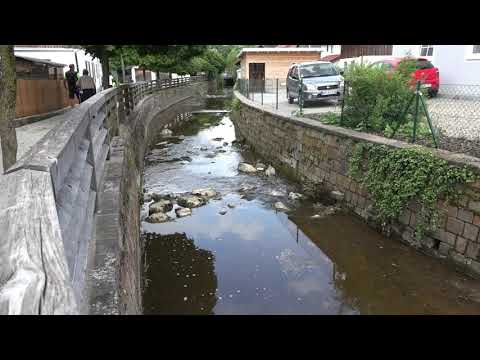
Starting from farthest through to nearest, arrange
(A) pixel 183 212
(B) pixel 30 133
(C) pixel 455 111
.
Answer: (B) pixel 30 133
(C) pixel 455 111
(A) pixel 183 212

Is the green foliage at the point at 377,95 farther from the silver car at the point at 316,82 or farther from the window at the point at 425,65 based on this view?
the window at the point at 425,65

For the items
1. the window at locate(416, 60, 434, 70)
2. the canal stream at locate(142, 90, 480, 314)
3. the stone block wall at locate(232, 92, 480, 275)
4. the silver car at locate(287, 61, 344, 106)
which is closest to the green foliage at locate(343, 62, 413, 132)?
the stone block wall at locate(232, 92, 480, 275)

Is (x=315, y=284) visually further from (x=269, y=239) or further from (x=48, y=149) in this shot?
(x=48, y=149)

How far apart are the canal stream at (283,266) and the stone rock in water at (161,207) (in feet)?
1.79

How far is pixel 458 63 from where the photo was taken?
13227 millimetres

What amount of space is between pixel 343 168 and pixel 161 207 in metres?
4.10

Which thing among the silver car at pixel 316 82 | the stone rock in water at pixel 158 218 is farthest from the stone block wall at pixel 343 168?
the stone rock in water at pixel 158 218

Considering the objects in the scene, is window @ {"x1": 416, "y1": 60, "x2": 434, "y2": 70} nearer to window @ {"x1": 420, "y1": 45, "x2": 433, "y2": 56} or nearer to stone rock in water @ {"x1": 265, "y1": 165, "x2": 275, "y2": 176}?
window @ {"x1": 420, "y1": 45, "x2": 433, "y2": 56}

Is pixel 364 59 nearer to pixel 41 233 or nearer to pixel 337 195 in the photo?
pixel 337 195

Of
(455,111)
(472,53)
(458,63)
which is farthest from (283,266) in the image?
(458,63)

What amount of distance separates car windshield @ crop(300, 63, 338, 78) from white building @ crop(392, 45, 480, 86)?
3.20 metres

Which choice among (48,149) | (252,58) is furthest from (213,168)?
(252,58)

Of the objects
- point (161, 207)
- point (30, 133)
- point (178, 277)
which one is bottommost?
point (178, 277)

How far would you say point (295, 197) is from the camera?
9.40 meters
